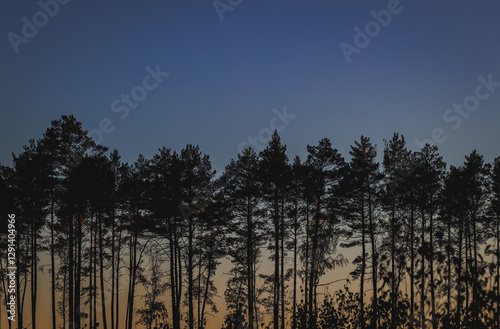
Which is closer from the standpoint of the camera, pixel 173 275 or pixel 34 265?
pixel 173 275

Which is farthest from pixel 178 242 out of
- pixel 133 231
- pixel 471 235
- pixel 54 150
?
pixel 471 235

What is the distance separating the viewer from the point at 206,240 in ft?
83.7

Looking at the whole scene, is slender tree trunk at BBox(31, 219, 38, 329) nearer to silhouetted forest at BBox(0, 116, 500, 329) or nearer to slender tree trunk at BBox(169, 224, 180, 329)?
silhouetted forest at BBox(0, 116, 500, 329)

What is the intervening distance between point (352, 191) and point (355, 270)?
5282 millimetres

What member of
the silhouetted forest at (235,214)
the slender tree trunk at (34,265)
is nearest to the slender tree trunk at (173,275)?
the silhouetted forest at (235,214)

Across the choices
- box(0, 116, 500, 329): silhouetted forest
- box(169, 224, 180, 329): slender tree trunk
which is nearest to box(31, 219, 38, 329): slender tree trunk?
box(0, 116, 500, 329): silhouetted forest

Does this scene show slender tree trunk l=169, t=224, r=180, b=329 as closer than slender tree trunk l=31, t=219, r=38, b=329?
Yes

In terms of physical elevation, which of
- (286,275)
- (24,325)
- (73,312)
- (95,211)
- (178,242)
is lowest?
(24,325)

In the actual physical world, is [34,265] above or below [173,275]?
above

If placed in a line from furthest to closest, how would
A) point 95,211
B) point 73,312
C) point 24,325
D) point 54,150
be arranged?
point 24,325, point 95,211, point 54,150, point 73,312

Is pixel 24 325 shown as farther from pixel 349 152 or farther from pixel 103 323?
pixel 349 152

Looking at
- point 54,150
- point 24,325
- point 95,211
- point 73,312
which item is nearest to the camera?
point 73,312

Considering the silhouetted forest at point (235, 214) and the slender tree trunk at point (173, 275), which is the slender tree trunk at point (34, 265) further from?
the slender tree trunk at point (173, 275)

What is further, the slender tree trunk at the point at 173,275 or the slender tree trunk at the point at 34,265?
the slender tree trunk at the point at 34,265
